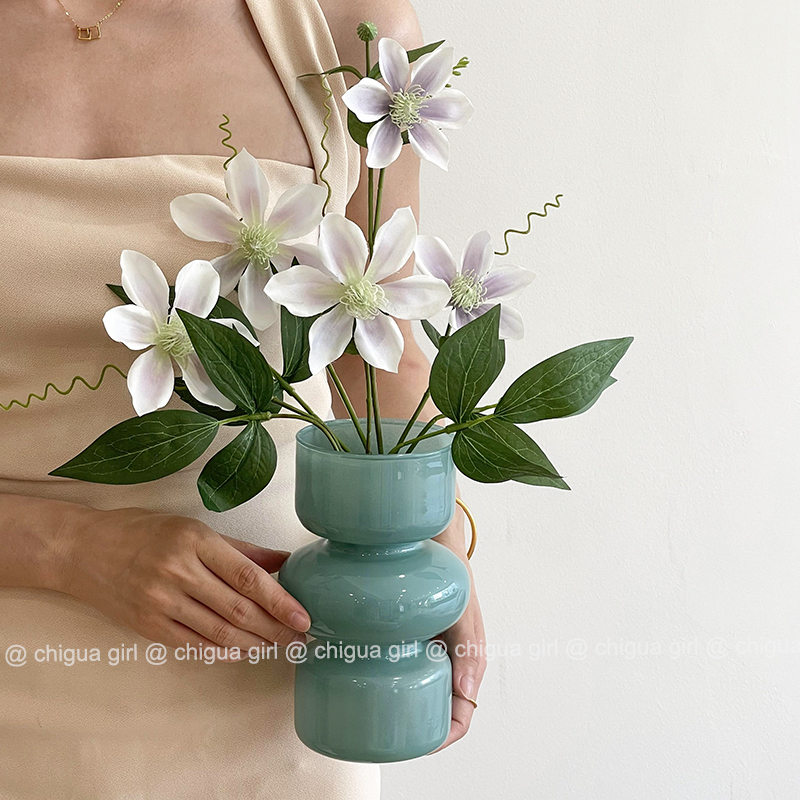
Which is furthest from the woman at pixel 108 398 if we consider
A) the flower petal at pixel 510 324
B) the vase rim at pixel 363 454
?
the flower petal at pixel 510 324

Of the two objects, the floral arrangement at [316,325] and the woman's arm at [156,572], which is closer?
the floral arrangement at [316,325]

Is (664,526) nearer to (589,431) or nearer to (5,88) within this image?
(589,431)

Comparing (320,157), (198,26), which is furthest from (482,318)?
(198,26)

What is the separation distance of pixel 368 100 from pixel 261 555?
1.10 ft

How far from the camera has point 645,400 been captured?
117 cm

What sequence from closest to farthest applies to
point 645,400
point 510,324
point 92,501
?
point 510,324 → point 92,501 → point 645,400

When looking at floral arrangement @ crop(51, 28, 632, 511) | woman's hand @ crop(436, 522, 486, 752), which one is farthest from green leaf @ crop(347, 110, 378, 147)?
woman's hand @ crop(436, 522, 486, 752)

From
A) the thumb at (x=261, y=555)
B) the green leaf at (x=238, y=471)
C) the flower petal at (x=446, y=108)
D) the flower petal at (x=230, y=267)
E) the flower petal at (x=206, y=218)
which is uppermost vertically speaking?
the flower petal at (x=446, y=108)

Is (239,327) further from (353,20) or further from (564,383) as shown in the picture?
(353,20)

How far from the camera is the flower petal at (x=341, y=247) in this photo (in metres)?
0.49

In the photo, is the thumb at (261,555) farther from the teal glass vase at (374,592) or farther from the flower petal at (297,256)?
the flower petal at (297,256)

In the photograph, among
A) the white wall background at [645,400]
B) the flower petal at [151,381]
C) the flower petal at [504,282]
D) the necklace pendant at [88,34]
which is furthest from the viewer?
the white wall background at [645,400]

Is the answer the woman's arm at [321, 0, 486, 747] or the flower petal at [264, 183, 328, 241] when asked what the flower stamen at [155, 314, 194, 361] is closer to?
the flower petal at [264, 183, 328, 241]

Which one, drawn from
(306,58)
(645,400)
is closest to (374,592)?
(306,58)
